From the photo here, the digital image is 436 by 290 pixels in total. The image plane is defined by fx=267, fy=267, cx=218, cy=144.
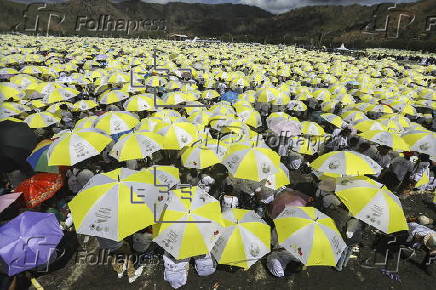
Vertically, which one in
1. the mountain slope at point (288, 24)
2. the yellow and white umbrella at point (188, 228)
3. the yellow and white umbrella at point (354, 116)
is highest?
the mountain slope at point (288, 24)

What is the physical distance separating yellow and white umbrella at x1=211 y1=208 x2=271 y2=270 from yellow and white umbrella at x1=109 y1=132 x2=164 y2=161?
3233 mm

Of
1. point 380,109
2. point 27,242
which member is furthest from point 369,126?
point 27,242

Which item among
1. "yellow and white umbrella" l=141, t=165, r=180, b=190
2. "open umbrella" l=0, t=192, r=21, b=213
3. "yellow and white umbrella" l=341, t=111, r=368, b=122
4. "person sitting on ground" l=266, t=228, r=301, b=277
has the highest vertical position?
"yellow and white umbrella" l=341, t=111, r=368, b=122

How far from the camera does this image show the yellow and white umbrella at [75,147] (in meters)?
7.00

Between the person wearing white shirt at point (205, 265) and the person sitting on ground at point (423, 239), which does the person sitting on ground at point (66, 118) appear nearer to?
the person wearing white shirt at point (205, 265)

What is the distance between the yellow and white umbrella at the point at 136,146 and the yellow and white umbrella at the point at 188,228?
2.55 meters

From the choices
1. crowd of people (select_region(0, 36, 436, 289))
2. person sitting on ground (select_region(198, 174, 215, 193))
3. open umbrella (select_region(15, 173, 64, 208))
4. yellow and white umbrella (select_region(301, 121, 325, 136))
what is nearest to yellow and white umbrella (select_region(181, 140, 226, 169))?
crowd of people (select_region(0, 36, 436, 289))

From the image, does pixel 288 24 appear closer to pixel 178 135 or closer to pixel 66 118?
pixel 66 118

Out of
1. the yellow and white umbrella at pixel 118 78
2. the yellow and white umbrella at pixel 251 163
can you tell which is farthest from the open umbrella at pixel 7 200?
the yellow and white umbrella at pixel 118 78

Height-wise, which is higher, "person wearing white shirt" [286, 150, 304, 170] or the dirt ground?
"person wearing white shirt" [286, 150, 304, 170]

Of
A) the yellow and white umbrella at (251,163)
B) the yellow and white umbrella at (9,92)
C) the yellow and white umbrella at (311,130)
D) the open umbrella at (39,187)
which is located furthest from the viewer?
the yellow and white umbrella at (9,92)

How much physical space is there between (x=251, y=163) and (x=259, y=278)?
8.90 ft

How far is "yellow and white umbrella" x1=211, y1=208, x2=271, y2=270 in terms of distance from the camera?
5.09 meters

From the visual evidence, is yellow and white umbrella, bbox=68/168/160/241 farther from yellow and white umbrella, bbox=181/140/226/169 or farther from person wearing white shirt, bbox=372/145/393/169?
person wearing white shirt, bbox=372/145/393/169
